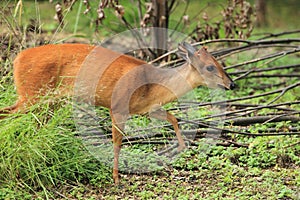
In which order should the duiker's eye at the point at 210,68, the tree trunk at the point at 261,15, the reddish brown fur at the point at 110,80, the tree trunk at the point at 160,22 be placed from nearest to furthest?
the duiker's eye at the point at 210,68 → the reddish brown fur at the point at 110,80 → the tree trunk at the point at 160,22 → the tree trunk at the point at 261,15

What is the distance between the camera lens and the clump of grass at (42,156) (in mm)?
4262

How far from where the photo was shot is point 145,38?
7504 mm

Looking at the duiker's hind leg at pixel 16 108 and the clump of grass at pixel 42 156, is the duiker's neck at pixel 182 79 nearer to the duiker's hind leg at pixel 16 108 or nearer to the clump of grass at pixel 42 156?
the clump of grass at pixel 42 156

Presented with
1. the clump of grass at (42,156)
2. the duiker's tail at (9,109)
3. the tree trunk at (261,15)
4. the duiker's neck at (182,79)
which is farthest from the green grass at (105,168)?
the tree trunk at (261,15)

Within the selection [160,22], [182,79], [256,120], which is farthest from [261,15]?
[182,79]

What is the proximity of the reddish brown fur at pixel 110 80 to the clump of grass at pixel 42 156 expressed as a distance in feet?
0.60

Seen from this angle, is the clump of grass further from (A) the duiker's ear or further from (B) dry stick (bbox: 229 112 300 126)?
(B) dry stick (bbox: 229 112 300 126)

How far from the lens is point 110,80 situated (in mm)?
4570

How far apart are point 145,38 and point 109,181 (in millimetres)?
3304

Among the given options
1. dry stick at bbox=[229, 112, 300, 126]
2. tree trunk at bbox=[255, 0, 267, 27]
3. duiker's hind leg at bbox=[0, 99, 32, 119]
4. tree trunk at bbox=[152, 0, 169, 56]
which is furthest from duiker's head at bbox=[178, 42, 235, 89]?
tree trunk at bbox=[255, 0, 267, 27]

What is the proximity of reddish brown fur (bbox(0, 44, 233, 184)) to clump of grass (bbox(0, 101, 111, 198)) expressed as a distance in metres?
0.18

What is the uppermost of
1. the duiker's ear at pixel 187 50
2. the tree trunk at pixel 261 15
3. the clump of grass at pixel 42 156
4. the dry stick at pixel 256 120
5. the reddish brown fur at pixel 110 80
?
the duiker's ear at pixel 187 50

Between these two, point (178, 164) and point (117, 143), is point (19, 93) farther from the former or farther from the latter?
point (178, 164)

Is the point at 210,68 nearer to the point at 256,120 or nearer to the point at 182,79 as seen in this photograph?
the point at 182,79
